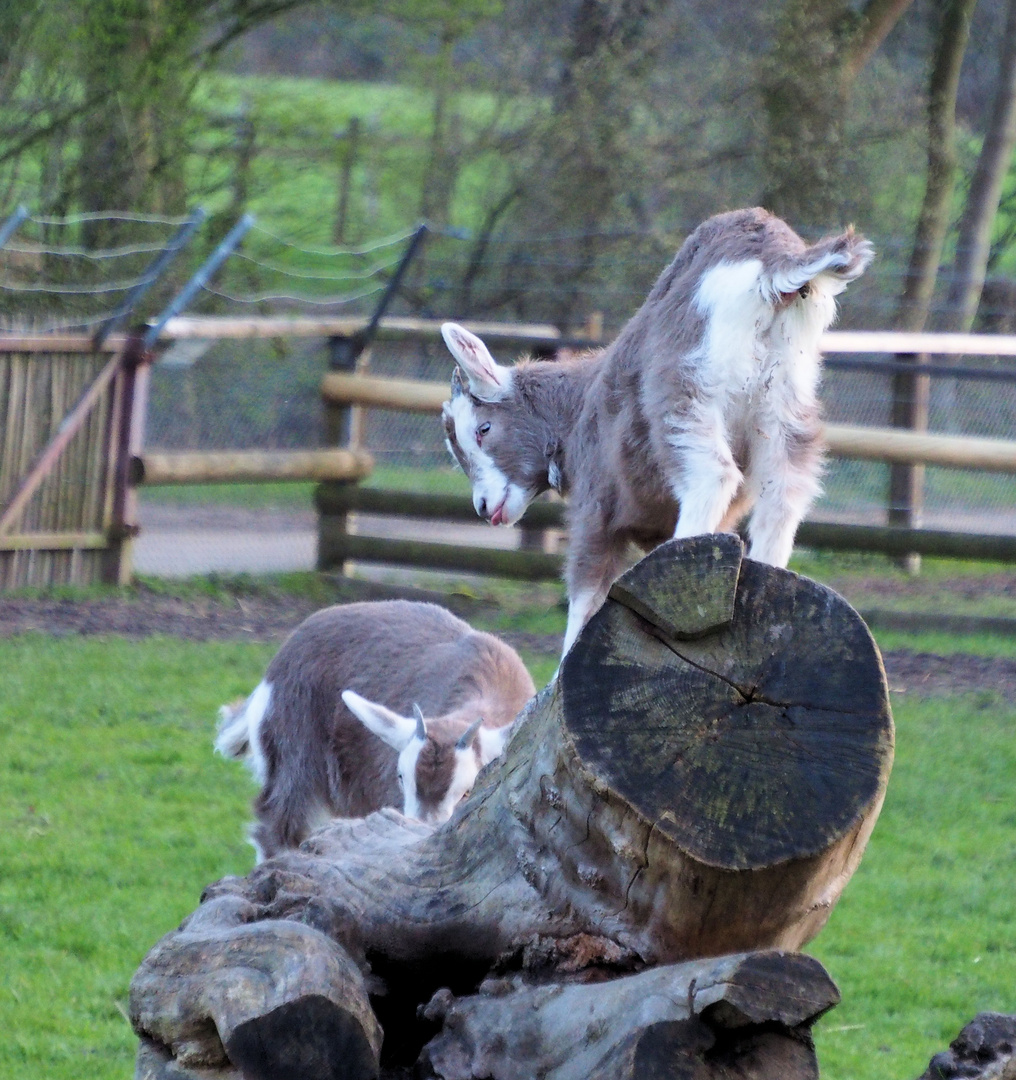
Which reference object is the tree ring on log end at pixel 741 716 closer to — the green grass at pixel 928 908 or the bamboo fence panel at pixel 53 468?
the green grass at pixel 928 908

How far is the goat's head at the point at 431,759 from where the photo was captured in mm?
4406

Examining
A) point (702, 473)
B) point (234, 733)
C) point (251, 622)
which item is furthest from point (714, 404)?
point (251, 622)

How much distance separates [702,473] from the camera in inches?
124

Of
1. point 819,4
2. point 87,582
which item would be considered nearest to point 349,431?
point 87,582

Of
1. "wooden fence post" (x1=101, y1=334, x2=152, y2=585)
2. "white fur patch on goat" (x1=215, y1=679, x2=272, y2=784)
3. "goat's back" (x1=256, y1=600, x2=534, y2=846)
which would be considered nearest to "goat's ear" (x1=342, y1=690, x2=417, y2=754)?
"goat's back" (x1=256, y1=600, x2=534, y2=846)

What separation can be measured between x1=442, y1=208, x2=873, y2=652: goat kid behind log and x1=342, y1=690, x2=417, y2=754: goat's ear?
3.68 feet

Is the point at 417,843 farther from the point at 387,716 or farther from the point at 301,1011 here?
the point at 387,716

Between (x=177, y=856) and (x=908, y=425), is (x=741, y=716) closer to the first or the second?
(x=177, y=856)

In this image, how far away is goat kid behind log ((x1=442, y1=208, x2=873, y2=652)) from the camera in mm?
3158

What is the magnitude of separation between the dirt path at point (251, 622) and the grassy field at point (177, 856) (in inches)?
15.8

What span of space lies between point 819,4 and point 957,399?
502 centimetres

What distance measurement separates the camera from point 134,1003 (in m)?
2.66

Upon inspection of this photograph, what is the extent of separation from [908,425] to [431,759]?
800cm

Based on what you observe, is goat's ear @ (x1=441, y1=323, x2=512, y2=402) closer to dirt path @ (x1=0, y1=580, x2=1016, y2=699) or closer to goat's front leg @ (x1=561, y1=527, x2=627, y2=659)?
goat's front leg @ (x1=561, y1=527, x2=627, y2=659)
